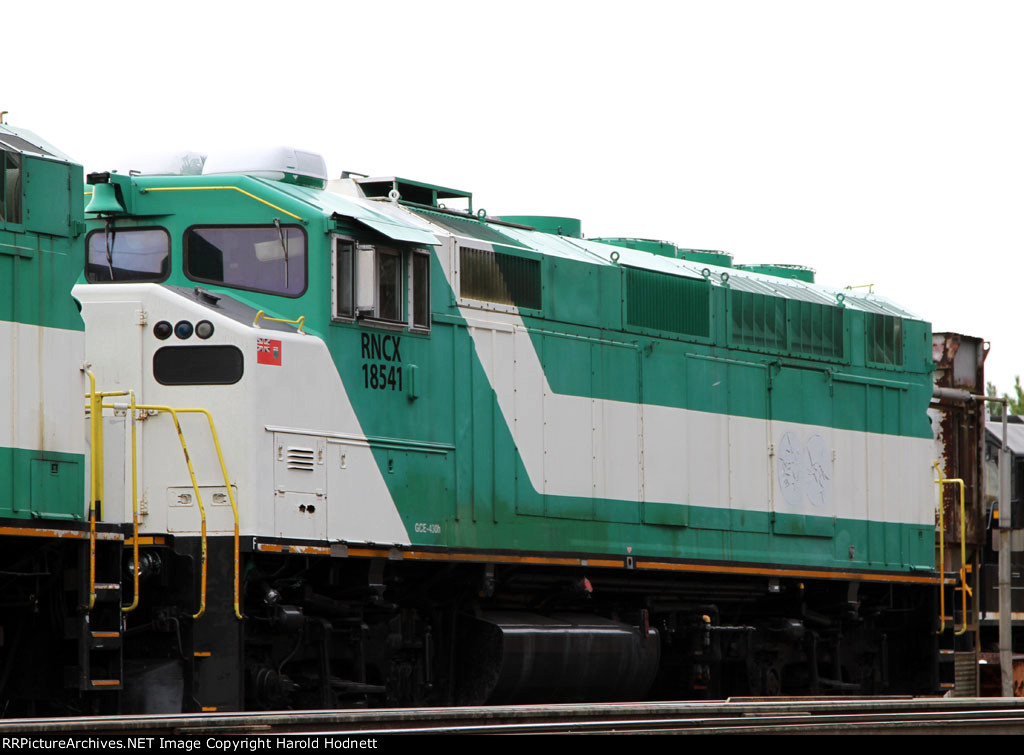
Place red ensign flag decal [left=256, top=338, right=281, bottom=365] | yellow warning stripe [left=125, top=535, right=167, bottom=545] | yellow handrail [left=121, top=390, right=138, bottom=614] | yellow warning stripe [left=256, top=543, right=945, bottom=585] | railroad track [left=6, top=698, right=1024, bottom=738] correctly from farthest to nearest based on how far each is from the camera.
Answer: yellow warning stripe [left=256, top=543, right=945, bottom=585] → red ensign flag decal [left=256, top=338, right=281, bottom=365] → yellow warning stripe [left=125, top=535, right=167, bottom=545] → yellow handrail [left=121, top=390, right=138, bottom=614] → railroad track [left=6, top=698, right=1024, bottom=738]

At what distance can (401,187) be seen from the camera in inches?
626

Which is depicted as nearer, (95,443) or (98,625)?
(98,625)

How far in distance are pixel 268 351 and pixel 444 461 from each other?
7.29 ft

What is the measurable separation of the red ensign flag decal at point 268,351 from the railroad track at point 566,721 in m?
2.99

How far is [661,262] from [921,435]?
4547 millimetres

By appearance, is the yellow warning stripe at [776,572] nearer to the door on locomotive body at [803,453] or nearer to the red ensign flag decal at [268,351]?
the door on locomotive body at [803,453]

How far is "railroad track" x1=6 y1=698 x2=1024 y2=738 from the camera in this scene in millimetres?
9008

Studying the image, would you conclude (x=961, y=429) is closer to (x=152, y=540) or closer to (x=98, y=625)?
(x=152, y=540)

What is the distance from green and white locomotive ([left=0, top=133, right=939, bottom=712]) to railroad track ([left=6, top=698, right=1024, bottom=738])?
207cm

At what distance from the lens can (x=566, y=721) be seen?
11523 mm

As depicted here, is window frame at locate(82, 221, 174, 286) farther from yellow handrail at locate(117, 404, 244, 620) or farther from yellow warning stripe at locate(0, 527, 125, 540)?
yellow warning stripe at locate(0, 527, 125, 540)

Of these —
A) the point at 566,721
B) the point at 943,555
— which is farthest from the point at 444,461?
the point at 943,555

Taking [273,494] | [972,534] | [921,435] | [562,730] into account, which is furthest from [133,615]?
[972,534]

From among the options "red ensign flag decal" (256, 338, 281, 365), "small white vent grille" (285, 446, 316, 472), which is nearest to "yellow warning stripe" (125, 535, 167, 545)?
"small white vent grille" (285, 446, 316, 472)
